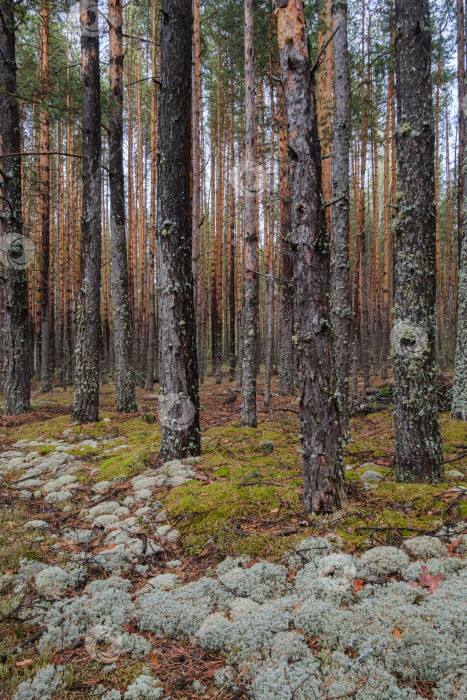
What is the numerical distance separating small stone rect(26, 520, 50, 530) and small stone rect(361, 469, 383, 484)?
3.06 metres

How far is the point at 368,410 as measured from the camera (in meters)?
8.99

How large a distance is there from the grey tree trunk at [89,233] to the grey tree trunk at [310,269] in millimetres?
5109

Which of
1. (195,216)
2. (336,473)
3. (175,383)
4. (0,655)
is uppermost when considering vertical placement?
(195,216)

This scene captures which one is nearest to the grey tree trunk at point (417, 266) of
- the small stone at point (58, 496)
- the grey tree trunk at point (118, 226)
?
the small stone at point (58, 496)

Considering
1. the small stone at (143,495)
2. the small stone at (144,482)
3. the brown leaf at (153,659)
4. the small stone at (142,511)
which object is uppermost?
the small stone at (144,482)

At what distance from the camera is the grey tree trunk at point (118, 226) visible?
8164 millimetres

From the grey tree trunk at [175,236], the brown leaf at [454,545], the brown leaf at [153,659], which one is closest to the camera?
the brown leaf at [153,659]

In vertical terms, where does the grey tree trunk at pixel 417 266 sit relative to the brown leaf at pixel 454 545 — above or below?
above

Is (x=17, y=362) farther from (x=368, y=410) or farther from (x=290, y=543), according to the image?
(x=368, y=410)

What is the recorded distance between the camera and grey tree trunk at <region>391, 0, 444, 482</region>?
3418 mm

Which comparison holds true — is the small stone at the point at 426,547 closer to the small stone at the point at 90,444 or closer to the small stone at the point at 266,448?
the small stone at the point at 266,448

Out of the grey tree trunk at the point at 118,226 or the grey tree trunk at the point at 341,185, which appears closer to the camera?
the grey tree trunk at the point at 341,185

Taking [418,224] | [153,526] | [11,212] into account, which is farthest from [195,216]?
[153,526]

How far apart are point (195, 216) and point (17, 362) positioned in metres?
5.55
